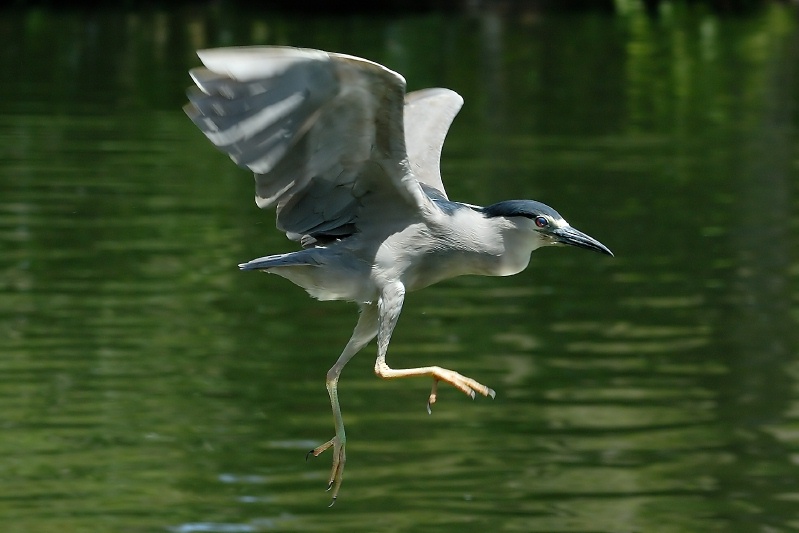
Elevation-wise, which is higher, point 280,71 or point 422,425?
point 280,71

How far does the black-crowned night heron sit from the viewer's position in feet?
21.0

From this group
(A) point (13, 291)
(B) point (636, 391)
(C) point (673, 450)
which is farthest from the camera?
(A) point (13, 291)

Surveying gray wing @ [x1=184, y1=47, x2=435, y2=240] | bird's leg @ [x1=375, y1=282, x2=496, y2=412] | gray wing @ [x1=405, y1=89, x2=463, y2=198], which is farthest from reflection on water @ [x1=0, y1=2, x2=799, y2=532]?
gray wing @ [x1=184, y1=47, x2=435, y2=240]

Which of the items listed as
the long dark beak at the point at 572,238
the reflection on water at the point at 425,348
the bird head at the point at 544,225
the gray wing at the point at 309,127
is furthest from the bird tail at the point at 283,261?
the reflection on water at the point at 425,348

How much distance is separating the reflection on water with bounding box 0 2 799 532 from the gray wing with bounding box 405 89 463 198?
3405mm

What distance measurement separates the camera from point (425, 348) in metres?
14.3

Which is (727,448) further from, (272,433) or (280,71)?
(280,71)

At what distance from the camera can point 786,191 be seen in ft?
71.3

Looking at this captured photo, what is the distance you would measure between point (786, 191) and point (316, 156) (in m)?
15.7

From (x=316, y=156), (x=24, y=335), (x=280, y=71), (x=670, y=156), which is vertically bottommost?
(x=670, y=156)

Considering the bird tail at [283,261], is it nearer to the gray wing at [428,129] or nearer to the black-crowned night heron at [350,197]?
the black-crowned night heron at [350,197]

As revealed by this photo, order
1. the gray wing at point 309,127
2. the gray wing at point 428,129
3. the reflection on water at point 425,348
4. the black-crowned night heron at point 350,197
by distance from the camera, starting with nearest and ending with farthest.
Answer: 1. the gray wing at point 309,127
2. the black-crowned night heron at point 350,197
3. the gray wing at point 428,129
4. the reflection on water at point 425,348

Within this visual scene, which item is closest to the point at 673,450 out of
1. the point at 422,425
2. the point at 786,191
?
the point at 422,425

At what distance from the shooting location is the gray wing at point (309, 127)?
247 inches
